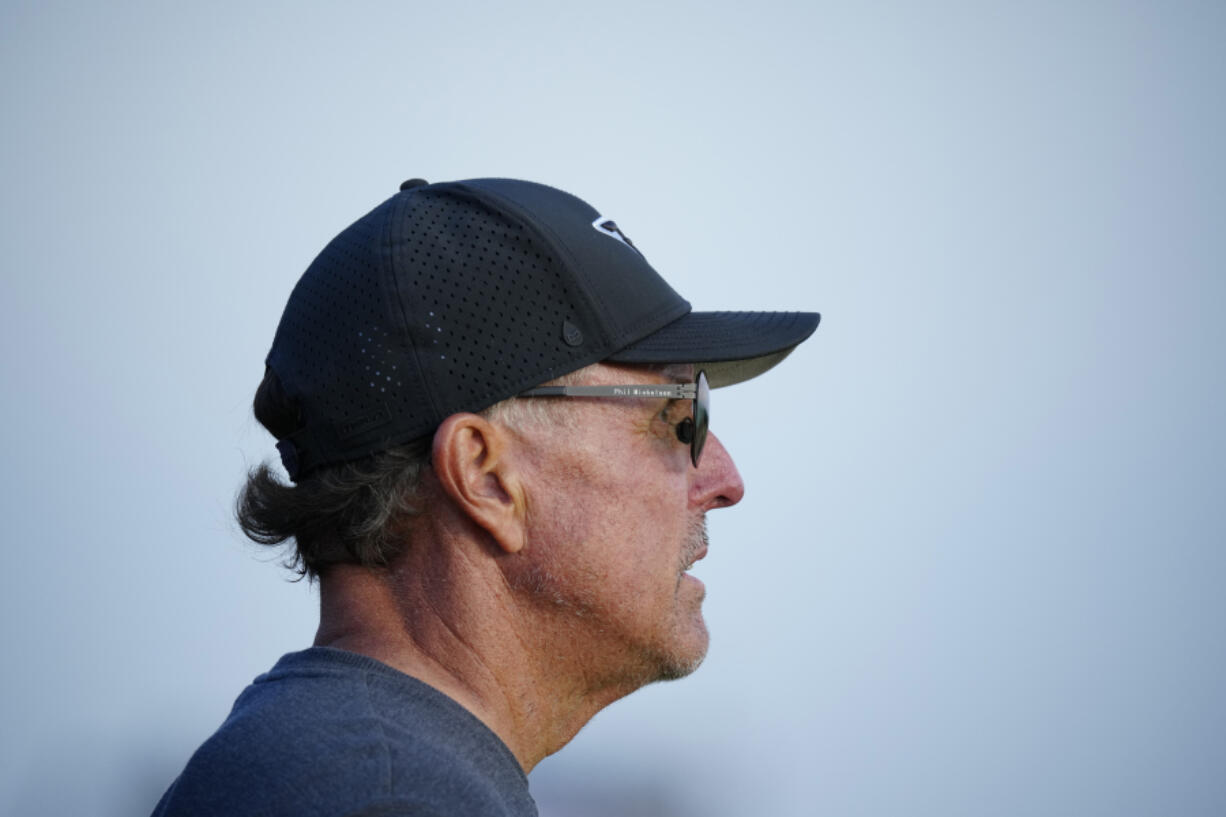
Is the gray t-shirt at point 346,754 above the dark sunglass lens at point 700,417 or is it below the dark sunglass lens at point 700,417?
below

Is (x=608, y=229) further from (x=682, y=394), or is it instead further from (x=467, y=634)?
(x=467, y=634)

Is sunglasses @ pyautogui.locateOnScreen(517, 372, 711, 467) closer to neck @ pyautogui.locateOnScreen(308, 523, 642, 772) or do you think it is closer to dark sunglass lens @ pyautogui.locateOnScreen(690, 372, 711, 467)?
dark sunglass lens @ pyautogui.locateOnScreen(690, 372, 711, 467)

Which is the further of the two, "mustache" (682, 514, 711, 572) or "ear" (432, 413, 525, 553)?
"mustache" (682, 514, 711, 572)

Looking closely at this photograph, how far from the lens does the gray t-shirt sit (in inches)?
35.6

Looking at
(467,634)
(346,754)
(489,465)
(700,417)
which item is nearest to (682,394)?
(700,417)

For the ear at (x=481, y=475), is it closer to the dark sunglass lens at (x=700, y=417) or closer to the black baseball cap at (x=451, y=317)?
the black baseball cap at (x=451, y=317)

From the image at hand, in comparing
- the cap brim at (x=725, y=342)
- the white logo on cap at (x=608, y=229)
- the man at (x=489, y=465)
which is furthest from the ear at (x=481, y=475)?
the white logo on cap at (x=608, y=229)

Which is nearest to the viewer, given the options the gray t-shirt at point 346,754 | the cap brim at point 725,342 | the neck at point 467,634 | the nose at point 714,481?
the gray t-shirt at point 346,754

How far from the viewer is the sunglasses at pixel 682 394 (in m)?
1.22

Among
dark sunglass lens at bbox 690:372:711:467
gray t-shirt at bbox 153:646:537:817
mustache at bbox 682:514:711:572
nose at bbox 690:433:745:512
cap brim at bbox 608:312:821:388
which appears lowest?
gray t-shirt at bbox 153:646:537:817

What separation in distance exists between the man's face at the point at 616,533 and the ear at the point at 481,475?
0.07ft

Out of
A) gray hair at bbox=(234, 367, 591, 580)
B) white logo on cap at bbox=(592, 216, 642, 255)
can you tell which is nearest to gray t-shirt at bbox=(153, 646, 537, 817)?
gray hair at bbox=(234, 367, 591, 580)

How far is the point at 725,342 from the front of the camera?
4.30 feet

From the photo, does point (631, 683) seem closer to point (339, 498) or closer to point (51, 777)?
point (339, 498)
